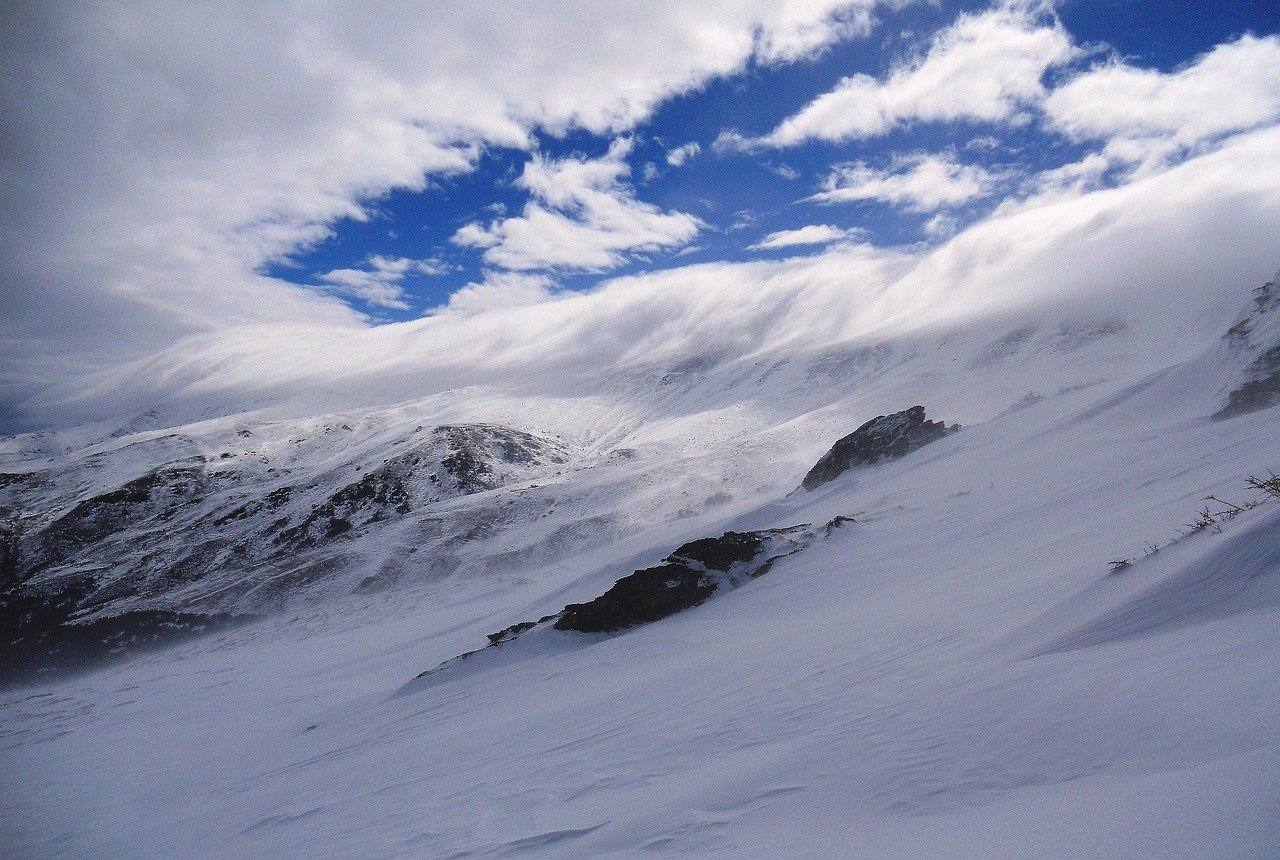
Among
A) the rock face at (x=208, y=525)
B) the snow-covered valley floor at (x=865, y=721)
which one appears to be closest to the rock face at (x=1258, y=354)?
the snow-covered valley floor at (x=865, y=721)

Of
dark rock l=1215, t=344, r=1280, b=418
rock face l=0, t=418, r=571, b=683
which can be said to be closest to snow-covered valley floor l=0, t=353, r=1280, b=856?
dark rock l=1215, t=344, r=1280, b=418

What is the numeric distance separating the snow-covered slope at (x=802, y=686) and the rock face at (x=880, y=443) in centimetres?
131

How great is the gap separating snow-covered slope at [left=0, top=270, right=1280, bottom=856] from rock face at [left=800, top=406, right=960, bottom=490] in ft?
4.30

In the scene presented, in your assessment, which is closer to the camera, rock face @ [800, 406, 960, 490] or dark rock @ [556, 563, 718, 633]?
dark rock @ [556, 563, 718, 633]

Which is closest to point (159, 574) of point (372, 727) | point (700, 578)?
point (372, 727)

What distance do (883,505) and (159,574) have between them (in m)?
59.5

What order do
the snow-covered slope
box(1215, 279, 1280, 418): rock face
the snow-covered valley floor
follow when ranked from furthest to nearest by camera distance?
1. box(1215, 279, 1280, 418): rock face
2. the snow-covered slope
3. the snow-covered valley floor

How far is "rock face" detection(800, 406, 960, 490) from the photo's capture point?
33219mm

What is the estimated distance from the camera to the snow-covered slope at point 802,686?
3.50 m

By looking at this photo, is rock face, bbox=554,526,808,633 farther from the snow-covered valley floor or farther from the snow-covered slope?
the snow-covered valley floor

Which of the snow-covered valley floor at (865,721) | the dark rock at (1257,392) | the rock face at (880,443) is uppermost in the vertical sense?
the rock face at (880,443)

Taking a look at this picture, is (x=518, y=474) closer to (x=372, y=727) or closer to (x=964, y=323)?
(x=372, y=727)

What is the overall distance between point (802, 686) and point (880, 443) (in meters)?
29.6

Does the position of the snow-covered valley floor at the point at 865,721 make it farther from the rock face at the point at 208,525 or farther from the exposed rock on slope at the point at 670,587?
the rock face at the point at 208,525
